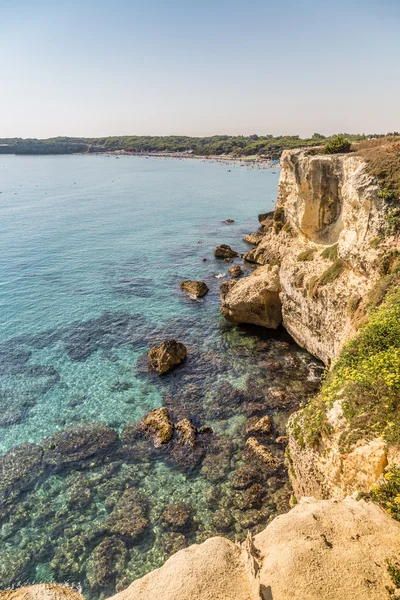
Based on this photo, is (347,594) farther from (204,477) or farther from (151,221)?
(151,221)

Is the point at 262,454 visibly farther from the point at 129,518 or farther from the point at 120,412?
the point at 120,412

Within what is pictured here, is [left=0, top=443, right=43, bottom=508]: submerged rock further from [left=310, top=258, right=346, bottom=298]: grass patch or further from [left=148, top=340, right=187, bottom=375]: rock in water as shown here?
[left=310, top=258, right=346, bottom=298]: grass patch

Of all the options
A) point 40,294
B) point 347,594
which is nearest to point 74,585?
point 347,594

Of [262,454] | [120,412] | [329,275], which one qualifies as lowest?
[120,412]

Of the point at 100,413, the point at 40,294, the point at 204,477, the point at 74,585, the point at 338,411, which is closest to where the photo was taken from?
the point at 338,411

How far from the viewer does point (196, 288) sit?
41656 millimetres

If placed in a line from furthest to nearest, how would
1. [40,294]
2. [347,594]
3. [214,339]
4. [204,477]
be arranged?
[40,294] → [214,339] → [204,477] → [347,594]

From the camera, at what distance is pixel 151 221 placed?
7762cm

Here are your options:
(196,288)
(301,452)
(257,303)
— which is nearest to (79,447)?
(301,452)

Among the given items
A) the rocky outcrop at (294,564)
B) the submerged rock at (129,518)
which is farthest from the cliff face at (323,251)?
the submerged rock at (129,518)

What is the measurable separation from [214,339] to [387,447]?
862 inches

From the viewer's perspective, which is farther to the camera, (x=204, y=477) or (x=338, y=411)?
(x=204, y=477)

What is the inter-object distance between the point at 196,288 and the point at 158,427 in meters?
21.4

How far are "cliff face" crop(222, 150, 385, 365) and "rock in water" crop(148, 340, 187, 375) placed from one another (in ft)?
25.6
